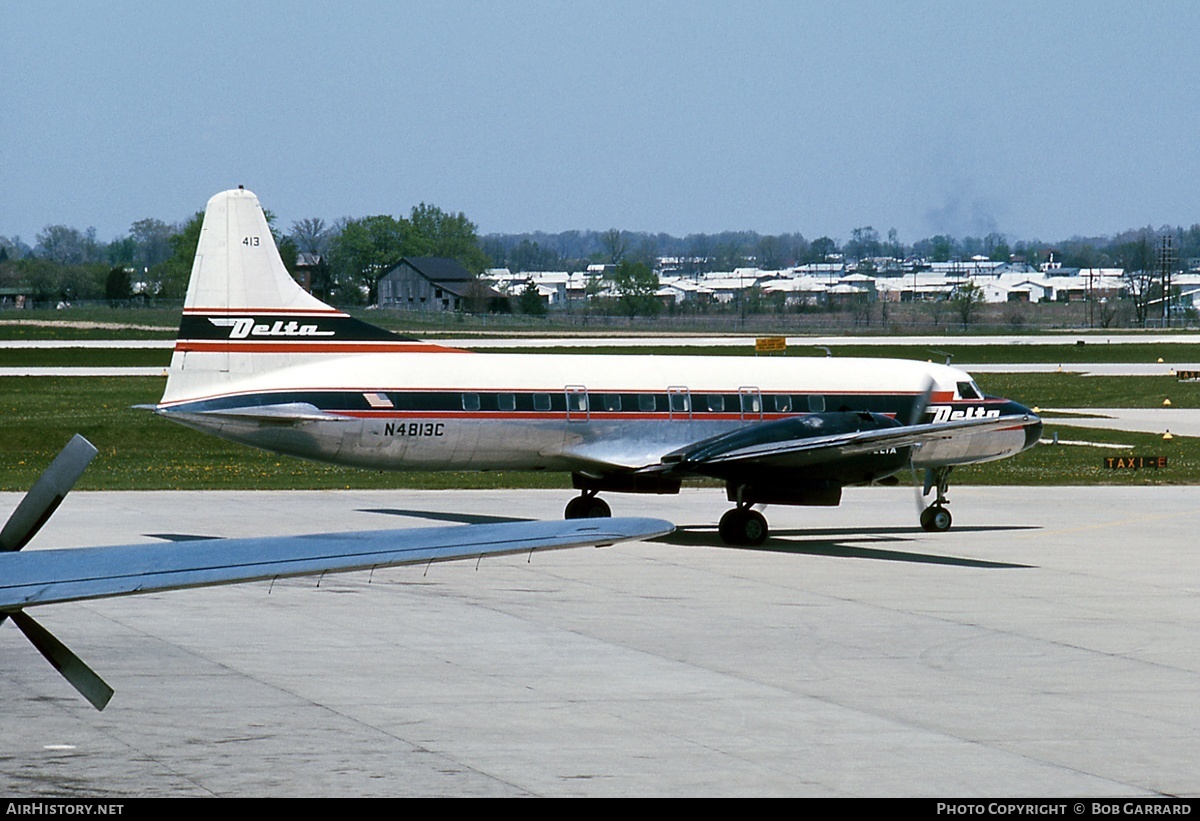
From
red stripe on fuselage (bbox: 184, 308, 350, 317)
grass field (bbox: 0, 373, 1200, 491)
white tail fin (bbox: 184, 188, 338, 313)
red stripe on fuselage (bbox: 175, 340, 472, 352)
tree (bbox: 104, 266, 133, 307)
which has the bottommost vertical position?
grass field (bbox: 0, 373, 1200, 491)

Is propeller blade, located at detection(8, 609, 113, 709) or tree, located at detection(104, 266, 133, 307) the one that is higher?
tree, located at detection(104, 266, 133, 307)

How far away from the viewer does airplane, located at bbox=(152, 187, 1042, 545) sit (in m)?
26.4

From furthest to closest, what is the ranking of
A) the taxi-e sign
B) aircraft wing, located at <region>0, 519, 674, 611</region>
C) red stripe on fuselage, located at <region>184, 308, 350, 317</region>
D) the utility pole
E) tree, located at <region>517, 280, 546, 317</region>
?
1. the utility pole
2. tree, located at <region>517, 280, 546, 317</region>
3. the taxi-e sign
4. red stripe on fuselage, located at <region>184, 308, 350, 317</region>
5. aircraft wing, located at <region>0, 519, 674, 611</region>

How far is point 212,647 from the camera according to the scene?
1739 centimetres

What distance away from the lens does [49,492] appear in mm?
9062

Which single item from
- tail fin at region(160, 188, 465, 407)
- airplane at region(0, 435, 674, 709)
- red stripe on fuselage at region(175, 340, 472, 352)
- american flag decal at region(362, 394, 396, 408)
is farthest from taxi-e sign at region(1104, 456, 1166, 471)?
airplane at region(0, 435, 674, 709)

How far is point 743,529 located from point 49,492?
18.9 metres

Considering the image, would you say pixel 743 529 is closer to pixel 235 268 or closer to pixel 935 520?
pixel 935 520

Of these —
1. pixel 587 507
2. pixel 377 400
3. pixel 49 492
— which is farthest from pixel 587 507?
Result: pixel 49 492

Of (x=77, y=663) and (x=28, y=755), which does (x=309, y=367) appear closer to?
(x=28, y=755)

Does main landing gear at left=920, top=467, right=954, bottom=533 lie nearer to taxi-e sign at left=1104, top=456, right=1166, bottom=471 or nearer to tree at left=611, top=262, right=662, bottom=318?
taxi-e sign at left=1104, top=456, right=1166, bottom=471

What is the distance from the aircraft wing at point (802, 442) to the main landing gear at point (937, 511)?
7.93 ft

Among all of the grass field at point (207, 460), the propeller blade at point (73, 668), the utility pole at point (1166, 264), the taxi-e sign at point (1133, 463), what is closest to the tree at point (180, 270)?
the utility pole at point (1166, 264)

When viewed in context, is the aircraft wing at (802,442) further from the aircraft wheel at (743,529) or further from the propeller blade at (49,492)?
the propeller blade at (49,492)
